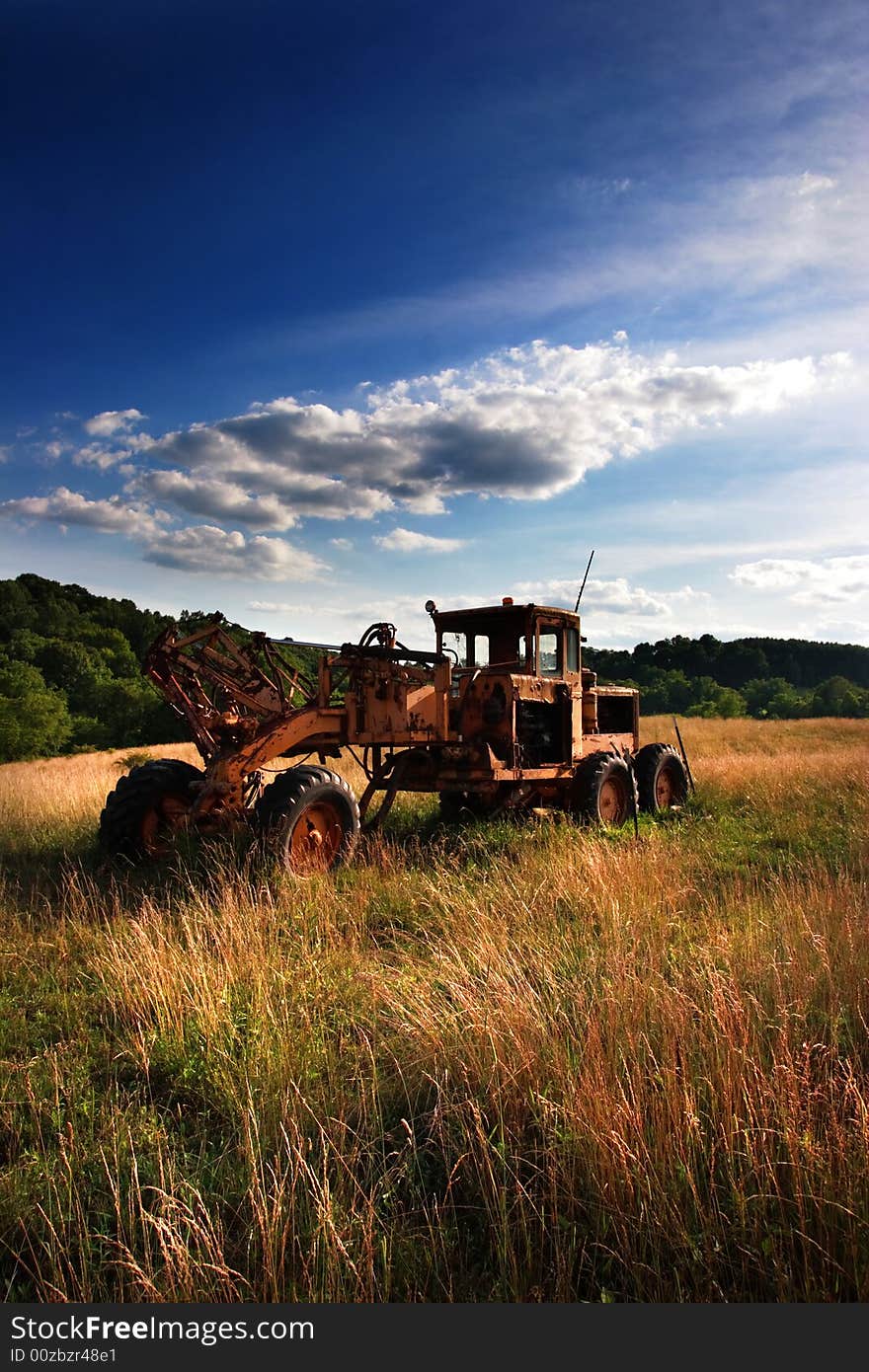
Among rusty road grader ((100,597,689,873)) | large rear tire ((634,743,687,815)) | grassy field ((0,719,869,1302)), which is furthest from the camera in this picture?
large rear tire ((634,743,687,815))

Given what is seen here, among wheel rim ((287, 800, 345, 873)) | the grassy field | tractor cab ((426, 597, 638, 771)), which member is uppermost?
tractor cab ((426, 597, 638, 771))

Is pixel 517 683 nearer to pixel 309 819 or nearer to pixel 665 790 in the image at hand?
pixel 309 819

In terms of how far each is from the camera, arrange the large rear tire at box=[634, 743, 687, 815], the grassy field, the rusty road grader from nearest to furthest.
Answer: the grassy field, the rusty road grader, the large rear tire at box=[634, 743, 687, 815]

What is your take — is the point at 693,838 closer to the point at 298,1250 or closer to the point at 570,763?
the point at 570,763

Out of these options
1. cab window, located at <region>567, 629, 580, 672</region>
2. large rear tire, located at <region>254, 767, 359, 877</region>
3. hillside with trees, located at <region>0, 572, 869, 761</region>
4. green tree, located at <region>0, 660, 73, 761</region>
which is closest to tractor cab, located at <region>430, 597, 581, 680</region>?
cab window, located at <region>567, 629, 580, 672</region>

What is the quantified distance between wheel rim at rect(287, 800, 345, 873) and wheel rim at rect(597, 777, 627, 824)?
414 centimetres

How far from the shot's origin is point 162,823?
9180mm

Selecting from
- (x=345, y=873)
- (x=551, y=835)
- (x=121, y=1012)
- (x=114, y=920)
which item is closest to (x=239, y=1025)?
(x=121, y=1012)

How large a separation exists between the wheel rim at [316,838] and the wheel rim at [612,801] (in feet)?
13.6

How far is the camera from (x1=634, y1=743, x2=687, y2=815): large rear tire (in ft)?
43.0

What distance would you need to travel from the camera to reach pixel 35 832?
11086 mm

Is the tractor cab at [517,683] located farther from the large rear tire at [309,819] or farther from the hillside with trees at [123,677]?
the hillside with trees at [123,677]

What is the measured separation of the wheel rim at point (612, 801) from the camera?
1139 centimetres

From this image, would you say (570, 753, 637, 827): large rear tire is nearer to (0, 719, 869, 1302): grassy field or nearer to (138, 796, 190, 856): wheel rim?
(0, 719, 869, 1302): grassy field
